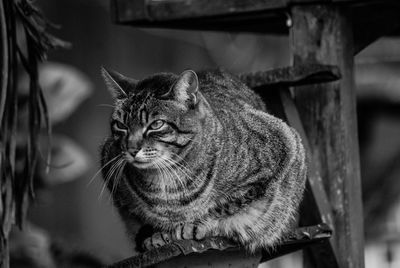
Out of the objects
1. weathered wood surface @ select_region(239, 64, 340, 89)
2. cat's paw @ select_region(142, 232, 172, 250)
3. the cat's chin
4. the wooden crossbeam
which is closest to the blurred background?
the wooden crossbeam

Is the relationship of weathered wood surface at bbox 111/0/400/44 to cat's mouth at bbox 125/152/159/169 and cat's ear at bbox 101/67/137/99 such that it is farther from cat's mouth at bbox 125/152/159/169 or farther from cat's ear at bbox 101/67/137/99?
cat's mouth at bbox 125/152/159/169

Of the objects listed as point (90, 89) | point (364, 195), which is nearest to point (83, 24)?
point (90, 89)

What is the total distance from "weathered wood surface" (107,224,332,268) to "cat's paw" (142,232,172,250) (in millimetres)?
181

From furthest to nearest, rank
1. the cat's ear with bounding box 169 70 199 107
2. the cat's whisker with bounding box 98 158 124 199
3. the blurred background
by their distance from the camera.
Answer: the blurred background < the cat's whisker with bounding box 98 158 124 199 < the cat's ear with bounding box 169 70 199 107

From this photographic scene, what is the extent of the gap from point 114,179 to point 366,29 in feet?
5.74

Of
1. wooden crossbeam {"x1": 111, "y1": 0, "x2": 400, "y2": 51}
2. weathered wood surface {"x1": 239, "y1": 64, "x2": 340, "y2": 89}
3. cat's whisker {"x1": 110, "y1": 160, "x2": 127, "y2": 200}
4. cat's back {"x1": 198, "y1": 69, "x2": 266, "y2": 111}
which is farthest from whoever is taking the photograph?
wooden crossbeam {"x1": 111, "y1": 0, "x2": 400, "y2": 51}

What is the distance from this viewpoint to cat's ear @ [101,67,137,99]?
12.1 feet

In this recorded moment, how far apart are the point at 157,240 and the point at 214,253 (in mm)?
242

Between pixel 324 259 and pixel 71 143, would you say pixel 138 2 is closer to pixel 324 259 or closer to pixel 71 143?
pixel 324 259

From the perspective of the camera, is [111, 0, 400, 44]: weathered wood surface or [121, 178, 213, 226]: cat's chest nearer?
[121, 178, 213, 226]: cat's chest

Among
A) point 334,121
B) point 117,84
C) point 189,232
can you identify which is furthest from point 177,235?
point 334,121

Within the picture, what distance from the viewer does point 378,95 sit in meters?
9.54

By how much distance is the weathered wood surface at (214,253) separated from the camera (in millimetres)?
3268

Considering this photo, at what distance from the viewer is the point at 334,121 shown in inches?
173
